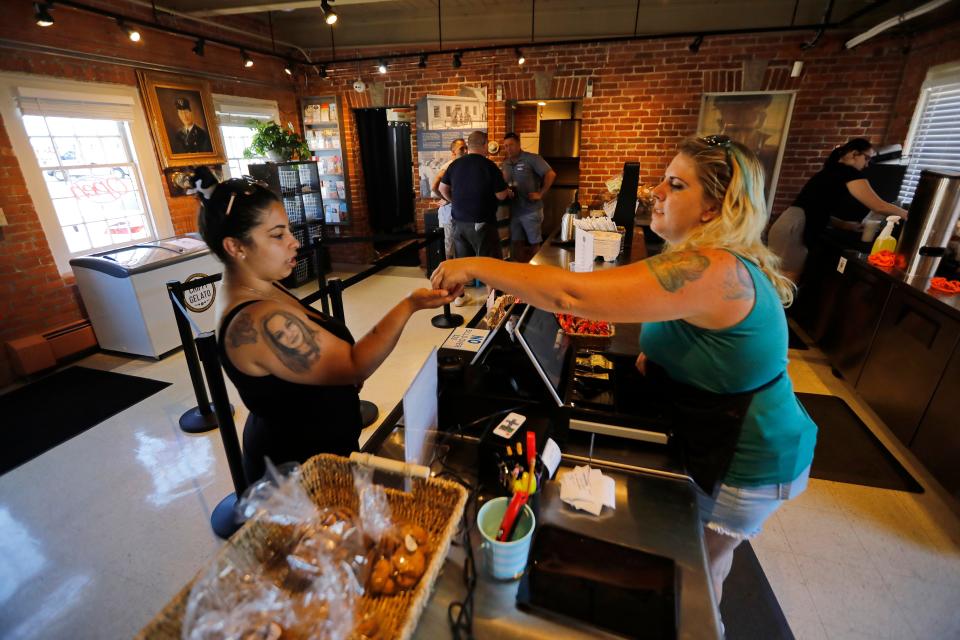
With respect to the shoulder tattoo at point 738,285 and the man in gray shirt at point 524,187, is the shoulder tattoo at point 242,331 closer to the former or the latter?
the shoulder tattoo at point 738,285

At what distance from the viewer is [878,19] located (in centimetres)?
466

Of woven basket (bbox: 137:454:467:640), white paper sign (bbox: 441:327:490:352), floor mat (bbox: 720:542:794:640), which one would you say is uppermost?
white paper sign (bbox: 441:327:490:352)

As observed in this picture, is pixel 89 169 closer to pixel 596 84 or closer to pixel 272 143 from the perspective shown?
pixel 272 143

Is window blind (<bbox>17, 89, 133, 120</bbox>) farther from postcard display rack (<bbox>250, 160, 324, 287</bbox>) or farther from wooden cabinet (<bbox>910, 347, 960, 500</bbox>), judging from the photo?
wooden cabinet (<bbox>910, 347, 960, 500</bbox>)

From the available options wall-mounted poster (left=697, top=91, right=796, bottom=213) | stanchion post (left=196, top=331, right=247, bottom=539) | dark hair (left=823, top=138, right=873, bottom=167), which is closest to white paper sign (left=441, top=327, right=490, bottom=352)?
stanchion post (left=196, top=331, right=247, bottom=539)

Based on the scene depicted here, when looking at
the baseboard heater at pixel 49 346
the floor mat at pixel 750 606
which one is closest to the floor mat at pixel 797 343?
the floor mat at pixel 750 606

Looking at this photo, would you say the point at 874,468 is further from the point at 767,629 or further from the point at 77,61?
the point at 77,61

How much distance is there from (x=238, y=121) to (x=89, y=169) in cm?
195

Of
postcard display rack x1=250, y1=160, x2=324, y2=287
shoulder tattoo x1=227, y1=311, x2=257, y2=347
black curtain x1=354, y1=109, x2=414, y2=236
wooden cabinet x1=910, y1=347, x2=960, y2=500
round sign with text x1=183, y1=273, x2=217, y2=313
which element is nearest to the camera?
shoulder tattoo x1=227, y1=311, x2=257, y2=347

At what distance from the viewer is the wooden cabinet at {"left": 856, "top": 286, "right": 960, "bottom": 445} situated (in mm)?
2389

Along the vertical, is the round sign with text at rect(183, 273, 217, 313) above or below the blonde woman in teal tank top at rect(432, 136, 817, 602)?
below

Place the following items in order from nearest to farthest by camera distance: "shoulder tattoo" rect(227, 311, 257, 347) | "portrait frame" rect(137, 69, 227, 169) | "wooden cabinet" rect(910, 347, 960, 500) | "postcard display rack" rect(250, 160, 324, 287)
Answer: "shoulder tattoo" rect(227, 311, 257, 347), "wooden cabinet" rect(910, 347, 960, 500), "portrait frame" rect(137, 69, 227, 169), "postcard display rack" rect(250, 160, 324, 287)

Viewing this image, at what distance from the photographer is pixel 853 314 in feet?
10.7

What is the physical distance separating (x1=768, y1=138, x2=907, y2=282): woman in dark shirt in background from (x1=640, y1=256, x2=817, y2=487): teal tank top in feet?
11.1
